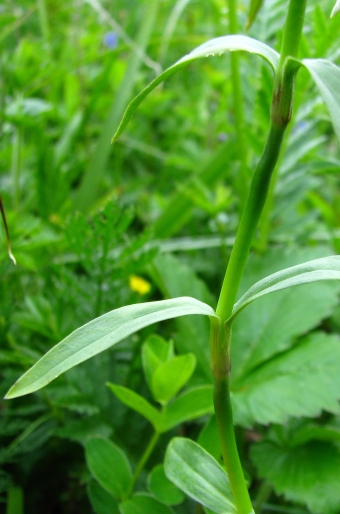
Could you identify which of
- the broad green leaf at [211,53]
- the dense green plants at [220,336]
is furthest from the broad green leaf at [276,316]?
the broad green leaf at [211,53]

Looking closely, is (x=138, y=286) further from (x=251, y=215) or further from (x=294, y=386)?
(x=251, y=215)

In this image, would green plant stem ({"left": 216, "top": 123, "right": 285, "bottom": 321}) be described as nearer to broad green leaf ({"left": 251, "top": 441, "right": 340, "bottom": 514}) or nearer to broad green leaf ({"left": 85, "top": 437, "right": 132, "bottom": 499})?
broad green leaf ({"left": 85, "top": 437, "right": 132, "bottom": 499})

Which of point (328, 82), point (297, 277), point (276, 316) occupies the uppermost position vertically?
point (328, 82)

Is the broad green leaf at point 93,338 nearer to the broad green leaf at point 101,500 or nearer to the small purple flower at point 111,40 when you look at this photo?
the broad green leaf at point 101,500

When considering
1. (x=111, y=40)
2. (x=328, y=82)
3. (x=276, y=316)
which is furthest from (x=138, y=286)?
(x=111, y=40)

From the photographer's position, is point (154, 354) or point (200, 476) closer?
point (200, 476)

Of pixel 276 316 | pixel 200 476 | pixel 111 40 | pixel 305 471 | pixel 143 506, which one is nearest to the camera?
pixel 200 476
